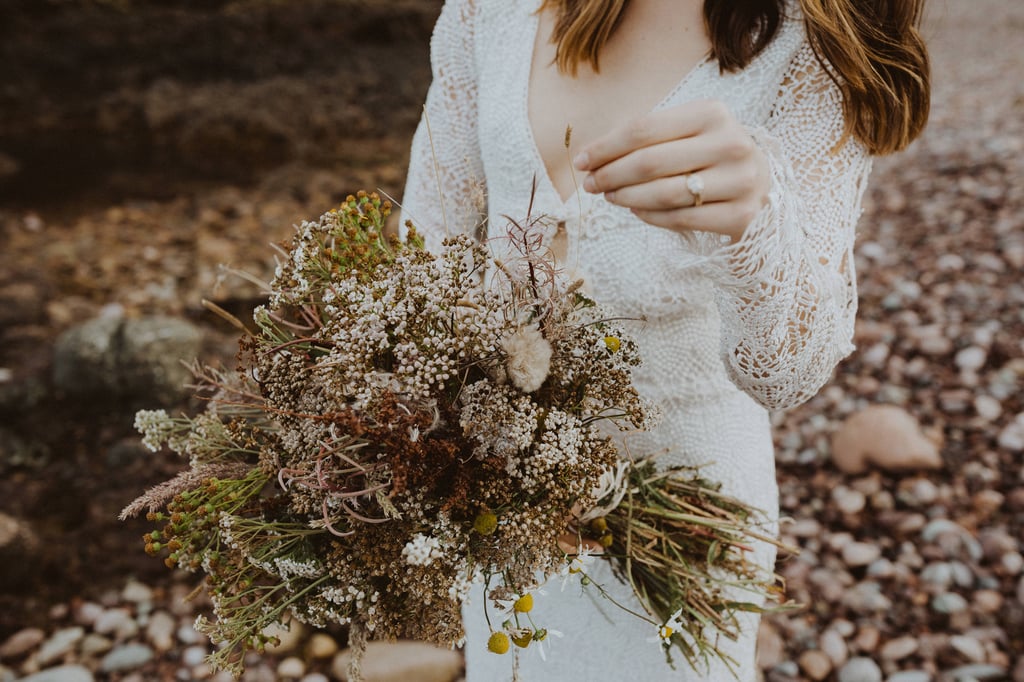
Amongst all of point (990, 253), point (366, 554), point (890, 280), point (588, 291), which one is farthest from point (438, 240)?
point (990, 253)

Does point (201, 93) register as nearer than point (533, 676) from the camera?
No

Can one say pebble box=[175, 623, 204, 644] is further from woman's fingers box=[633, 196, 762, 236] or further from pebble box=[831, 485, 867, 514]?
pebble box=[831, 485, 867, 514]

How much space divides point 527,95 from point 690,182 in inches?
32.8

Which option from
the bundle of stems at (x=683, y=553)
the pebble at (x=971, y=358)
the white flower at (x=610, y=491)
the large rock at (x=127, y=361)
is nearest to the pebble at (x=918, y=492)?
the pebble at (x=971, y=358)

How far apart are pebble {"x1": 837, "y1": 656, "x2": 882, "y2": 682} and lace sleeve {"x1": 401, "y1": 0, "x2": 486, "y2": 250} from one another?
2.19 metres

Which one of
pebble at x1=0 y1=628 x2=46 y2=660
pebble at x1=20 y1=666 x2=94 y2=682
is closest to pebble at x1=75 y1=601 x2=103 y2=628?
pebble at x1=0 y1=628 x2=46 y2=660

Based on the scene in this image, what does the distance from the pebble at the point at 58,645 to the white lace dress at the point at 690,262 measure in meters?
1.93

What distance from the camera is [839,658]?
2803 millimetres

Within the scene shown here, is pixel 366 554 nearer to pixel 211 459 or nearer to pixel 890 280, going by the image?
pixel 211 459

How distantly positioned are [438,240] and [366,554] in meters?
1.02

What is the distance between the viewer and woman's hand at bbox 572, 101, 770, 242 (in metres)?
1.06

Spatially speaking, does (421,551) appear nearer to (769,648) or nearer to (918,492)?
(769,648)

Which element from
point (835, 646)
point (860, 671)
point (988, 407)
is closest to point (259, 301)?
point (835, 646)

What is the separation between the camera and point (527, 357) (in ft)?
3.40
